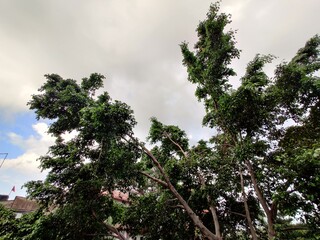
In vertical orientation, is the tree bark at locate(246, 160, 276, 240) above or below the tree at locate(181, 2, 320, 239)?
below

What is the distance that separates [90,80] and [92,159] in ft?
23.5

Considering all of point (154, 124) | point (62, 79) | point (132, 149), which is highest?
point (62, 79)

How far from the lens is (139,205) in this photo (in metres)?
12.1

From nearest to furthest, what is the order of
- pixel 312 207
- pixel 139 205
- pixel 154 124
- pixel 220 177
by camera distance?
pixel 312 207, pixel 220 177, pixel 139 205, pixel 154 124

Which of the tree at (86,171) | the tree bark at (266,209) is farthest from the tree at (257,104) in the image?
the tree at (86,171)

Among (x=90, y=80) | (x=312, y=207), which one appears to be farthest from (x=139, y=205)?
(x=90, y=80)

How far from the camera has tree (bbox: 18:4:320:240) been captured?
9555 mm

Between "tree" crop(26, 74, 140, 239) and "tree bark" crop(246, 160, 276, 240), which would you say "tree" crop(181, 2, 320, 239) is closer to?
"tree bark" crop(246, 160, 276, 240)

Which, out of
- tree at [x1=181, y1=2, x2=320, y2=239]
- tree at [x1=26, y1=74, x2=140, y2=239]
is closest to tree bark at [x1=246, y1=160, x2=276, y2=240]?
tree at [x1=181, y1=2, x2=320, y2=239]

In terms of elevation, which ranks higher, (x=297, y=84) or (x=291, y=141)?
(x=297, y=84)

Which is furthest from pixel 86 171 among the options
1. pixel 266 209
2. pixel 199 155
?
pixel 266 209

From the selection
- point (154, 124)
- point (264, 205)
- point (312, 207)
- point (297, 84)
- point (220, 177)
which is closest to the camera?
point (312, 207)

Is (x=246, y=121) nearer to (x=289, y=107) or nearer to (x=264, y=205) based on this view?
(x=289, y=107)

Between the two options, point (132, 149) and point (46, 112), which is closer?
point (132, 149)
